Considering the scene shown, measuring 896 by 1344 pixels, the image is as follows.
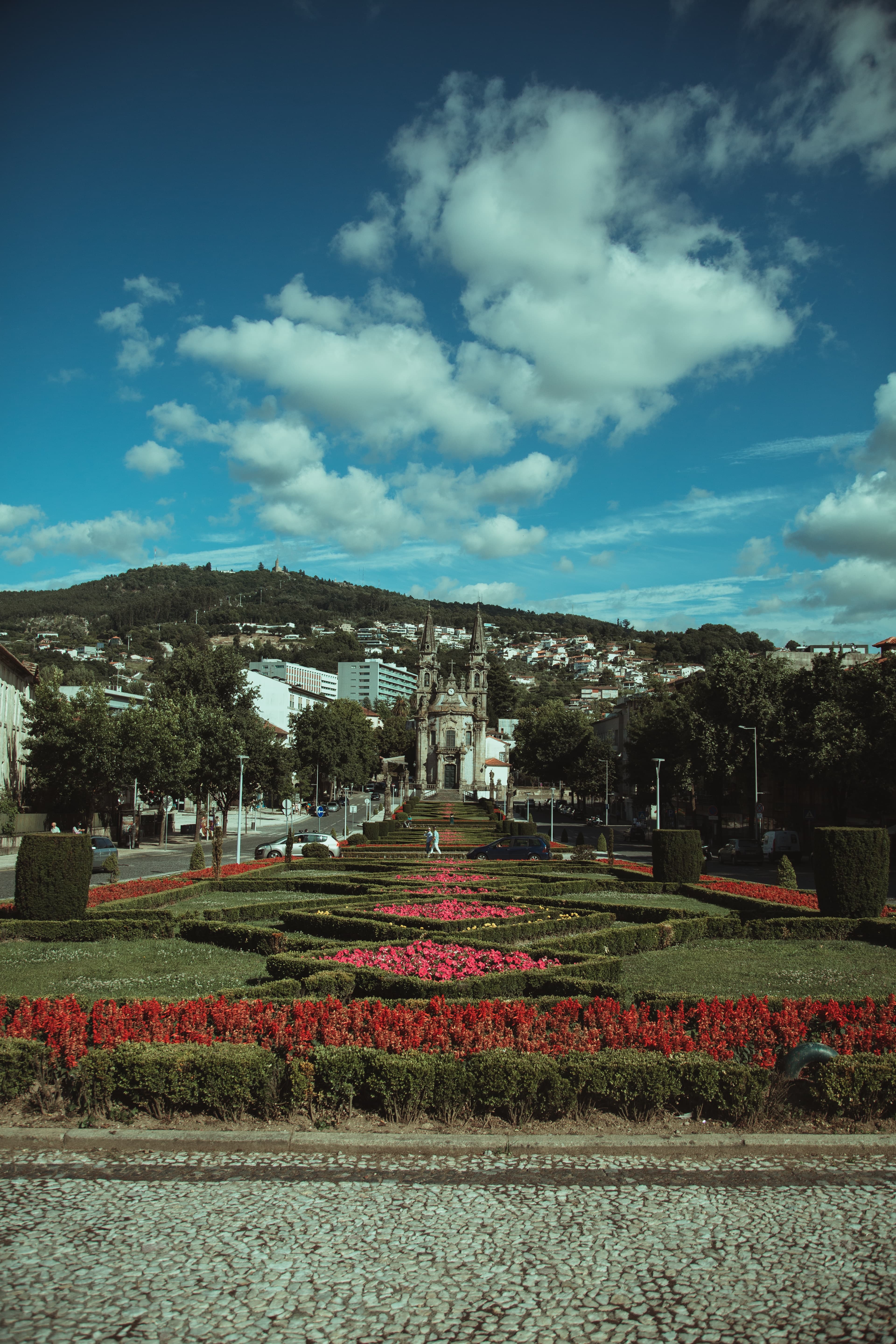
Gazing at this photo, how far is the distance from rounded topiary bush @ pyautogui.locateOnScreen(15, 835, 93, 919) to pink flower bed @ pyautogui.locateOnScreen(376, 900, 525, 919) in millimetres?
5923

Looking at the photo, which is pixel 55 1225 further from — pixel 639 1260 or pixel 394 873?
pixel 394 873

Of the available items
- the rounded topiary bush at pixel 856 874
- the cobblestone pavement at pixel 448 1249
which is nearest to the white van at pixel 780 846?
the rounded topiary bush at pixel 856 874

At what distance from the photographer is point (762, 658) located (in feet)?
165

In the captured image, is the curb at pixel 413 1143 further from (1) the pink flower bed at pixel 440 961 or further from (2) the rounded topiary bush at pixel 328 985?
(1) the pink flower bed at pixel 440 961

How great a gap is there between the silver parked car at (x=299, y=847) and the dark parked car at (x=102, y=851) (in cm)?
596

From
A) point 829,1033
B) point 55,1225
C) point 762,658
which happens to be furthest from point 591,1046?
point 762,658

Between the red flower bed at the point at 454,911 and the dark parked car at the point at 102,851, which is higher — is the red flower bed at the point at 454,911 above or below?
above

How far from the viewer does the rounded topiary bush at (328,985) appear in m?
10.9

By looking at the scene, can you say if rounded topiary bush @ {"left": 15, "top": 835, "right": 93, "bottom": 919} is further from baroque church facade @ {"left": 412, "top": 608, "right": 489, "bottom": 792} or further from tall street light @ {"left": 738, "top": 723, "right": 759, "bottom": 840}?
baroque church facade @ {"left": 412, "top": 608, "right": 489, "bottom": 792}

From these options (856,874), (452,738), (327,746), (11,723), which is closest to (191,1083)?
(856,874)

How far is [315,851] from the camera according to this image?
110ft

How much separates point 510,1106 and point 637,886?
1949cm

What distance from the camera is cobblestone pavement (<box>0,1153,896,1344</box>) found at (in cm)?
464

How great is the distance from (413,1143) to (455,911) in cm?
1162
